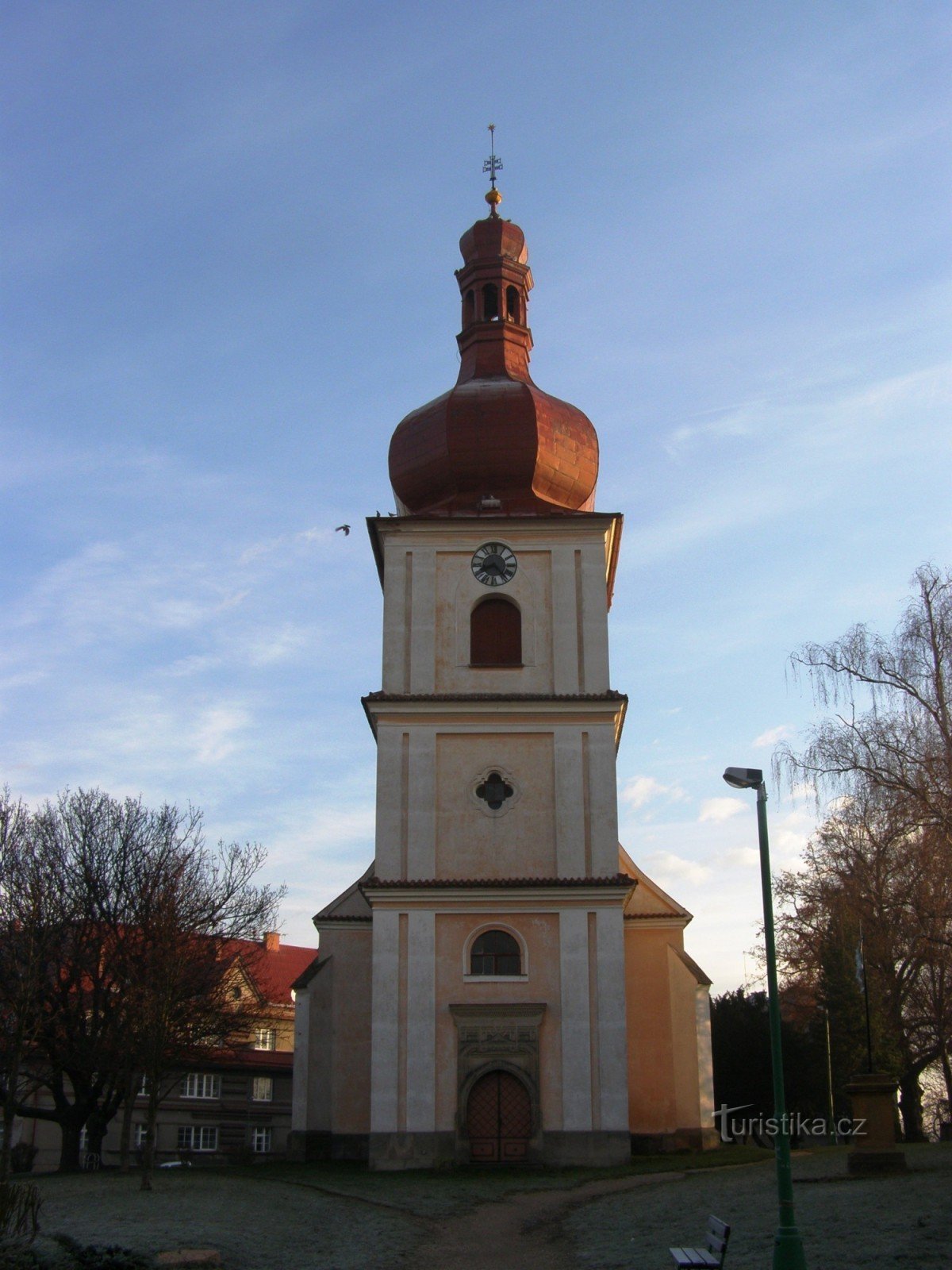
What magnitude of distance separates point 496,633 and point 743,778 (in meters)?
17.5

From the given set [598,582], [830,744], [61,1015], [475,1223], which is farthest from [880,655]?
[61,1015]

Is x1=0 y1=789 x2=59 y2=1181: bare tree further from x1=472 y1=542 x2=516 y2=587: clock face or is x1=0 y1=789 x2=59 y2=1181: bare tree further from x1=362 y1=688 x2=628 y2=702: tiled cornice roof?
x1=472 y1=542 x2=516 y2=587: clock face

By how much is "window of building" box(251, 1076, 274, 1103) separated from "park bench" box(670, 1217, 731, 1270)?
145 ft

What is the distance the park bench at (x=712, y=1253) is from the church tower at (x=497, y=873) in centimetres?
1564

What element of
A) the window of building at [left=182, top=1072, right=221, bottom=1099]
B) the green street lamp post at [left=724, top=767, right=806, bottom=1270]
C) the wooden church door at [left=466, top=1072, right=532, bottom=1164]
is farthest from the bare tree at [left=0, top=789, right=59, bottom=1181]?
the window of building at [left=182, top=1072, right=221, bottom=1099]

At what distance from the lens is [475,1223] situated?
19922mm

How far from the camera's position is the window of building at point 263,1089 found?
54312 millimetres

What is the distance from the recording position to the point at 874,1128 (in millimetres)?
21891

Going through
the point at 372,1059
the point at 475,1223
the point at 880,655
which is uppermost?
the point at 880,655

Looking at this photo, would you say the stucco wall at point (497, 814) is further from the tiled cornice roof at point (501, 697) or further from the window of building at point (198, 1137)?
the window of building at point (198, 1137)

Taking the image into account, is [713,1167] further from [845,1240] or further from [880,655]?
[845,1240]

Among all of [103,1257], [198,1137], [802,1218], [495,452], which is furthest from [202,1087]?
[103,1257]

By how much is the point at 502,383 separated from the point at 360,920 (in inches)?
568

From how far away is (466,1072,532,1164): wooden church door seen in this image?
93.2ft
